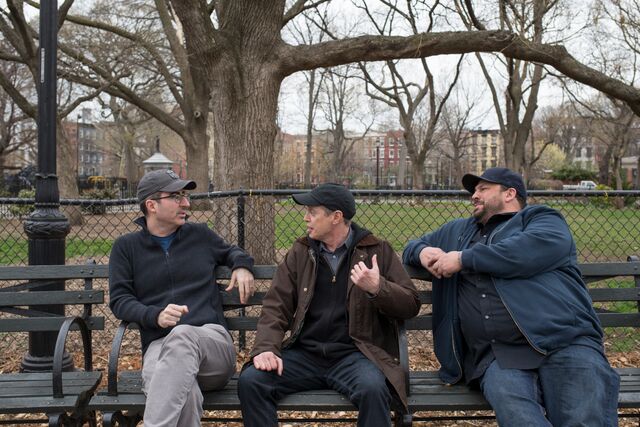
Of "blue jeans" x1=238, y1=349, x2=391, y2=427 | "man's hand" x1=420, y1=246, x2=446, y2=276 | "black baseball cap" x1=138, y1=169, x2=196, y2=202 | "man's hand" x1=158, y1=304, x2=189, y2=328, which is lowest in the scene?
"blue jeans" x1=238, y1=349, x2=391, y2=427

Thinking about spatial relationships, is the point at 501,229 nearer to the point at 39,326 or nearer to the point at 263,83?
the point at 39,326

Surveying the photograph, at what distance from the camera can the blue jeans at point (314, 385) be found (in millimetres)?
2865

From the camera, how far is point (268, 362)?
3033 mm

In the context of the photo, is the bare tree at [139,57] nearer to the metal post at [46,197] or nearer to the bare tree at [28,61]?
the bare tree at [28,61]

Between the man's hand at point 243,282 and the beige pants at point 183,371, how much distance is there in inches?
11.6

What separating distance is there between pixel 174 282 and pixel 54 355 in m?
0.73

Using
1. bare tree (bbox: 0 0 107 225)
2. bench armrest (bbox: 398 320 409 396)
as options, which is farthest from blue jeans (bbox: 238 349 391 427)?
bare tree (bbox: 0 0 107 225)

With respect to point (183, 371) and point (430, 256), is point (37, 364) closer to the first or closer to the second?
point (183, 371)

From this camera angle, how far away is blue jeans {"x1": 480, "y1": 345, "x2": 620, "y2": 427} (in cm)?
274

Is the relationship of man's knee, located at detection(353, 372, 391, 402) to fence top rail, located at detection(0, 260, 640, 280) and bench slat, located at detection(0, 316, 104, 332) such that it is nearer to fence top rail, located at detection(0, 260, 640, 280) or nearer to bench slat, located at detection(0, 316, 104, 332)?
fence top rail, located at detection(0, 260, 640, 280)

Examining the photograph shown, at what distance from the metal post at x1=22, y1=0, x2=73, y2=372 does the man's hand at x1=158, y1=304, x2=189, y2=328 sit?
1.25 metres

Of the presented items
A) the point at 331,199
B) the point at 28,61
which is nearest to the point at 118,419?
the point at 331,199

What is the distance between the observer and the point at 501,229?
3.30m

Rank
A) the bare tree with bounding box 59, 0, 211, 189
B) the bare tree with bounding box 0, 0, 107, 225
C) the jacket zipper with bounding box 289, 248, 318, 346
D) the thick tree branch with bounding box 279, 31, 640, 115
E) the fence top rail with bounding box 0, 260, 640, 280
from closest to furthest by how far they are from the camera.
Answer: the jacket zipper with bounding box 289, 248, 318, 346 → the fence top rail with bounding box 0, 260, 640, 280 → the thick tree branch with bounding box 279, 31, 640, 115 → the bare tree with bounding box 0, 0, 107, 225 → the bare tree with bounding box 59, 0, 211, 189
